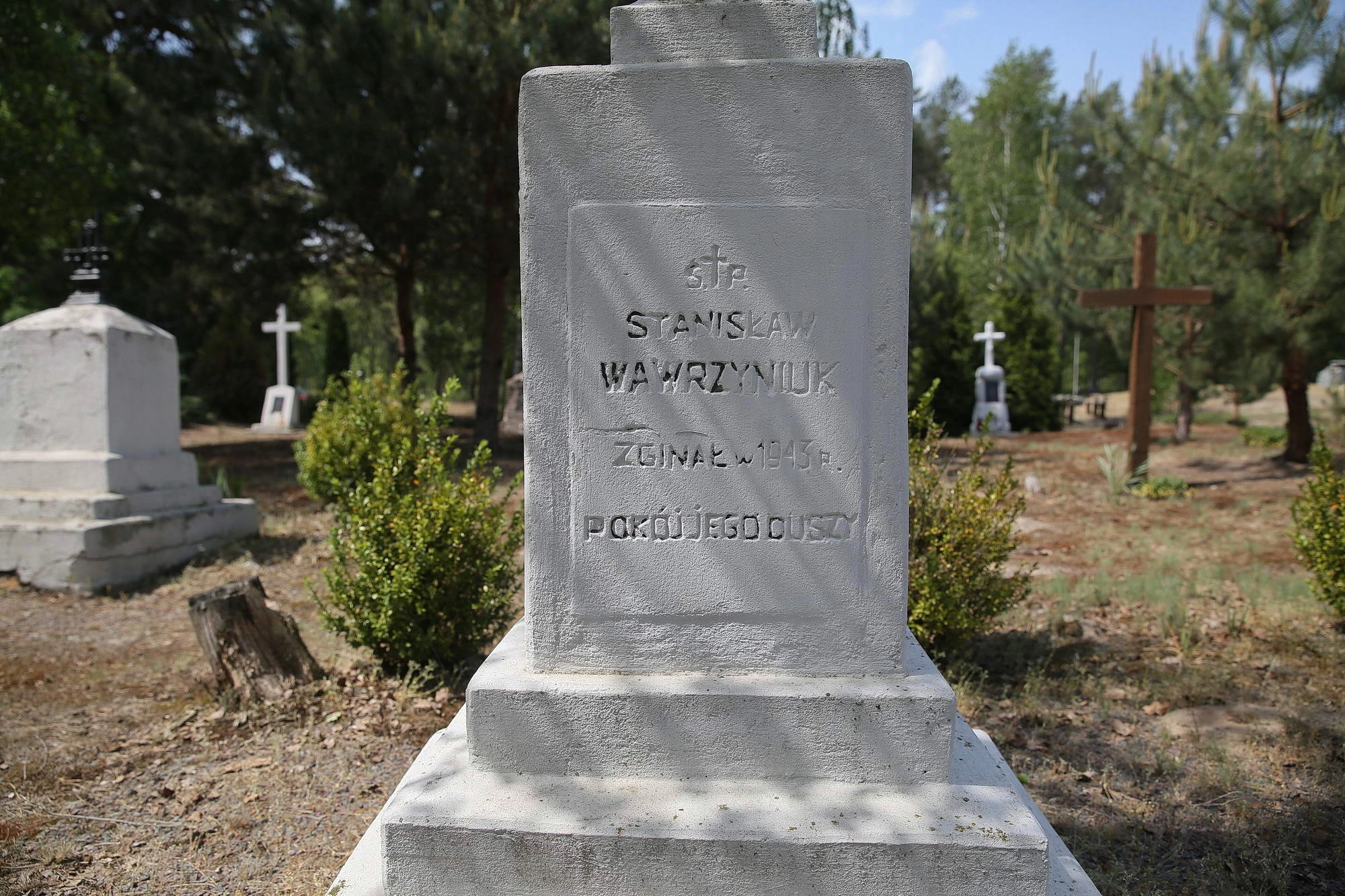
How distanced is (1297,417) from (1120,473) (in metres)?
3.36

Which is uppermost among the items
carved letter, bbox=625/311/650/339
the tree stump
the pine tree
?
the pine tree

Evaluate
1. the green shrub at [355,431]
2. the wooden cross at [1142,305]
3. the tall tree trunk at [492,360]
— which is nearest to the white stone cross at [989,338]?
the wooden cross at [1142,305]

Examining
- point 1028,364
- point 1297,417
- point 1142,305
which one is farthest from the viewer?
point 1028,364

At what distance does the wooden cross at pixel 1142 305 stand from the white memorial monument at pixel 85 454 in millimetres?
9238

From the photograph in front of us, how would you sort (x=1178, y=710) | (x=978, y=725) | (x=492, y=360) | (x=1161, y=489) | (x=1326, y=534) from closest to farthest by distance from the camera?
(x=978, y=725), (x=1178, y=710), (x=1326, y=534), (x=1161, y=489), (x=492, y=360)

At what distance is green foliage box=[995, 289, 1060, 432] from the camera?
64.2ft

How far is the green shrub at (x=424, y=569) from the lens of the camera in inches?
166

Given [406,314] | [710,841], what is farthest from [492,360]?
[710,841]

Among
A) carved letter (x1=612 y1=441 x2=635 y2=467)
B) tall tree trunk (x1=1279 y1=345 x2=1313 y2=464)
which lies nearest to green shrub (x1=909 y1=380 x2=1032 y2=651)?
carved letter (x1=612 y1=441 x2=635 y2=467)

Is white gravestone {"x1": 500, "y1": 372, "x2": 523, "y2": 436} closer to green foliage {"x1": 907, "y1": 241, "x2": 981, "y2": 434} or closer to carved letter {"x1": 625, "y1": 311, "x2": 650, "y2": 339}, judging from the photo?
green foliage {"x1": 907, "y1": 241, "x2": 981, "y2": 434}

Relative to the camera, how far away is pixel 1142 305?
10.1 meters

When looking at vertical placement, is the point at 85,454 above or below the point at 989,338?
below

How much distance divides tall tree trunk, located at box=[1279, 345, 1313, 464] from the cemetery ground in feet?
17.7

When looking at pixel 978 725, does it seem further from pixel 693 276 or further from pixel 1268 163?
pixel 1268 163
